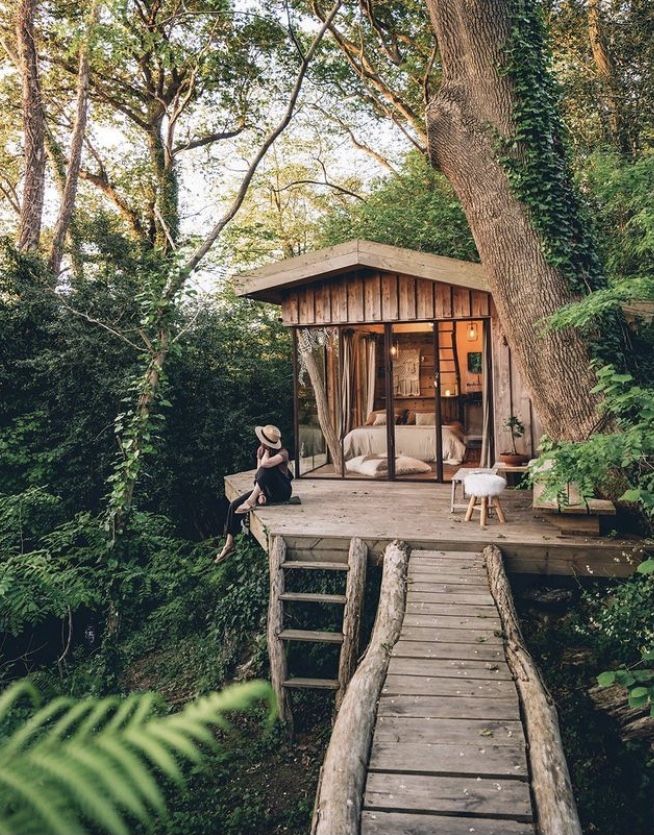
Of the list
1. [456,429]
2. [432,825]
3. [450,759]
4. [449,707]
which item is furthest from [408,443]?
[432,825]

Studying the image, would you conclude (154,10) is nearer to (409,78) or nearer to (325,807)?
(409,78)

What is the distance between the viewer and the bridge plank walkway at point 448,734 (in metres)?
2.22

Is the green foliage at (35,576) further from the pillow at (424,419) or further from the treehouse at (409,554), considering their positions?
the pillow at (424,419)

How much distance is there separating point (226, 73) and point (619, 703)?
48.7ft

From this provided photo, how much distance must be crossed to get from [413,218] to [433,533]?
25.1 feet

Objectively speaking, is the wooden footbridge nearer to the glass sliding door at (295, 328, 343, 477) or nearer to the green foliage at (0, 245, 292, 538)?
the glass sliding door at (295, 328, 343, 477)

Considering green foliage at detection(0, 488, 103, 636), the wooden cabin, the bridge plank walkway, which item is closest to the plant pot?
the wooden cabin

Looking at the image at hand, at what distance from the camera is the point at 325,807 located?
2244mm

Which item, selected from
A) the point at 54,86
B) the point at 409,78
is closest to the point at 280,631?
the point at 409,78

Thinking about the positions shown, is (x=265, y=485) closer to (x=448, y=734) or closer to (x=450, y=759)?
(x=448, y=734)

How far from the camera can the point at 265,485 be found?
21.9 ft

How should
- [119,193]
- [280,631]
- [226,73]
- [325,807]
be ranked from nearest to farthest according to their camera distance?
1. [325,807]
2. [280,631]
3. [226,73]
4. [119,193]

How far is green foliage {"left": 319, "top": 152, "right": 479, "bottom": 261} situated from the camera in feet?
34.4

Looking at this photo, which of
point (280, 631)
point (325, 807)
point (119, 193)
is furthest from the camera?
point (119, 193)
